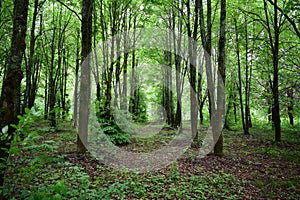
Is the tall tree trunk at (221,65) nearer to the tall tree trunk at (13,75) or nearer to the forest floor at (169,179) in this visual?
the forest floor at (169,179)

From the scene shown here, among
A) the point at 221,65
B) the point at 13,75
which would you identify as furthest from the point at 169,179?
the point at 221,65

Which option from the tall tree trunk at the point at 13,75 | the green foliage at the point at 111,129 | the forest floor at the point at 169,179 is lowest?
the forest floor at the point at 169,179

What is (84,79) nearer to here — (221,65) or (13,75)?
(13,75)

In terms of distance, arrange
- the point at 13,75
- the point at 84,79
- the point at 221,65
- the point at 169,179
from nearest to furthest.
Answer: the point at 13,75, the point at 169,179, the point at 84,79, the point at 221,65

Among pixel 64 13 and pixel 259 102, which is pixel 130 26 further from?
pixel 259 102

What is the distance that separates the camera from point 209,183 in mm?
6684

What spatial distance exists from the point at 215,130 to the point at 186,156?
1714 mm

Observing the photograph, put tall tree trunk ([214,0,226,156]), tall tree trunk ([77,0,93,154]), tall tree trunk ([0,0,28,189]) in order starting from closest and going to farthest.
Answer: tall tree trunk ([0,0,28,189]) < tall tree trunk ([77,0,93,154]) < tall tree trunk ([214,0,226,156])

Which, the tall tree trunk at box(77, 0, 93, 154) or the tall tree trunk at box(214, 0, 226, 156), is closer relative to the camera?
the tall tree trunk at box(77, 0, 93, 154)

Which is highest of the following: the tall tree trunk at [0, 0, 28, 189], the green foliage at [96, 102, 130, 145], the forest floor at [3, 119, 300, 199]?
the tall tree trunk at [0, 0, 28, 189]

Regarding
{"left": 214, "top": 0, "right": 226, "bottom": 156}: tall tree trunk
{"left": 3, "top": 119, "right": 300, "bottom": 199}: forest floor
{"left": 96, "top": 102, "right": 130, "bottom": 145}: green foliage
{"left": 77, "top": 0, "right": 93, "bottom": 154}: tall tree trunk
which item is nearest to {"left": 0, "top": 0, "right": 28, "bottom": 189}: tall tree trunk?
{"left": 3, "top": 119, "right": 300, "bottom": 199}: forest floor

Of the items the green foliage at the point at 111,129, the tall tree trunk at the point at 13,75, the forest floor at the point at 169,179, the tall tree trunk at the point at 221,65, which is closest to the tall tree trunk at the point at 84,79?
the forest floor at the point at 169,179

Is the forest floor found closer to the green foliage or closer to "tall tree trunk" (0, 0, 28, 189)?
"tall tree trunk" (0, 0, 28, 189)

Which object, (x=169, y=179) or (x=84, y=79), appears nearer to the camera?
(x=169, y=179)
